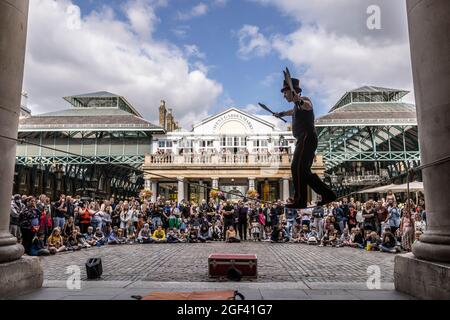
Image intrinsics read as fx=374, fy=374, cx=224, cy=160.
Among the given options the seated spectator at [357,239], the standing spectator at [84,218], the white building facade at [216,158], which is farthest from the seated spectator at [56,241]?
the white building facade at [216,158]

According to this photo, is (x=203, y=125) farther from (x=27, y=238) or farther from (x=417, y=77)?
(x=417, y=77)

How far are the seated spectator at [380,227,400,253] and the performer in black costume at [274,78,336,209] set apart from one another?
9.95m

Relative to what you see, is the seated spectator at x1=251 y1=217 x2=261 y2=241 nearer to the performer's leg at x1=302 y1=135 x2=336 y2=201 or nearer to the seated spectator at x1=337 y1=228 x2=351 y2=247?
the seated spectator at x1=337 y1=228 x2=351 y2=247

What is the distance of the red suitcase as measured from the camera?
774 centimetres

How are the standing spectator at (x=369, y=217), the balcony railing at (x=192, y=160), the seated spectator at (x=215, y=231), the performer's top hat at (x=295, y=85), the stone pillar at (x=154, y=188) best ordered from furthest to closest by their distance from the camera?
the stone pillar at (x=154, y=188) → the balcony railing at (x=192, y=160) → the seated spectator at (x=215, y=231) → the standing spectator at (x=369, y=217) → the performer's top hat at (x=295, y=85)

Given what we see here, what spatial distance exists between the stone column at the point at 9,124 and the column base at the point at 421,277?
559cm

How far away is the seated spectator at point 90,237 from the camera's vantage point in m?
15.8

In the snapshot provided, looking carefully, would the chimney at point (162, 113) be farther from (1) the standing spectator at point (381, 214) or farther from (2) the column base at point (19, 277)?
(2) the column base at point (19, 277)

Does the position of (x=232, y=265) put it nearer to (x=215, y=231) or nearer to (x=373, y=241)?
(x=373, y=241)

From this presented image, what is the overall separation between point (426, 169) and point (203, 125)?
1359 inches

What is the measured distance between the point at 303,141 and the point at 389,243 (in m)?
10.6

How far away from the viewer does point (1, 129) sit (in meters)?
5.23

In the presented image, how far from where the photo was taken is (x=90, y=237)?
16078mm

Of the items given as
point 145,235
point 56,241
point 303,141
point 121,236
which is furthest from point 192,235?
point 303,141
